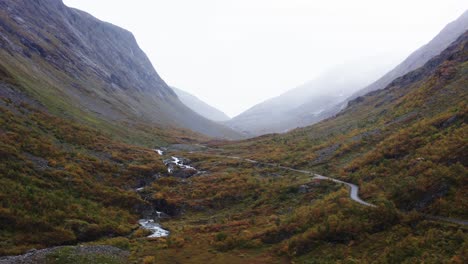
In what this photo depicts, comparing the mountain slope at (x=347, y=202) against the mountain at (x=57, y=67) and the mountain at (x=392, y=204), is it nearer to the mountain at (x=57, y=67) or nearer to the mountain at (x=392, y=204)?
the mountain at (x=392, y=204)

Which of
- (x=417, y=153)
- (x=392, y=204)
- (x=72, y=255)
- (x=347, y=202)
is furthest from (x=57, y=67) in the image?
(x=392, y=204)

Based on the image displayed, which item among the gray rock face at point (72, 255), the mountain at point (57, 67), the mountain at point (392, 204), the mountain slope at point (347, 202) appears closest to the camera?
the mountain at point (392, 204)

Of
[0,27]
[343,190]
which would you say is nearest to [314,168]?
[343,190]

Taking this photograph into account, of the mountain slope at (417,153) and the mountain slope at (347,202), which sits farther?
the mountain slope at (417,153)

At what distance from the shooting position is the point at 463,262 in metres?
20.0

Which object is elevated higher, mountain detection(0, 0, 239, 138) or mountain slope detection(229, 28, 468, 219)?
mountain detection(0, 0, 239, 138)

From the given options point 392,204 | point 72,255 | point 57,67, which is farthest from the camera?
point 57,67

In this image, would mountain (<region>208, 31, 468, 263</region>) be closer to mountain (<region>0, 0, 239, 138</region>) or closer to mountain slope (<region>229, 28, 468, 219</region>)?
mountain slope (<region>229, 28, 468, 219</region>)

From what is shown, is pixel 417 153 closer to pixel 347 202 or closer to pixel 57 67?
pixel 347 202

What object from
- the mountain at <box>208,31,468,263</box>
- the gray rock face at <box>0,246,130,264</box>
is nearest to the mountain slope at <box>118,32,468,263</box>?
the mountain at <box>208,31,468,263</box>

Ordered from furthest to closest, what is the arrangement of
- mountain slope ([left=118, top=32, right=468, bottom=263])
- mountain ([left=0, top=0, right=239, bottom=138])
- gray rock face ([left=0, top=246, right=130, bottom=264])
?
mountain ([left=0, top=0, right=239, bottom=138]) → gray rock face ([left=0, top=246, right=130, bottom=264]) → mountain slope ([left=118, top=32, right=468, bottom=263])

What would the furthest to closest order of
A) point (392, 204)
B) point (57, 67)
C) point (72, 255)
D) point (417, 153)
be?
1. point (57, 67)
2. point (417, 153)
3. point (392, 204)
4. point (72, 255)

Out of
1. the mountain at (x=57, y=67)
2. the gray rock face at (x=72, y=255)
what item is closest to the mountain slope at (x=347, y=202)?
the gray rock face at (x=72, y=255)

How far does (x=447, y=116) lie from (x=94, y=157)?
195 ft
